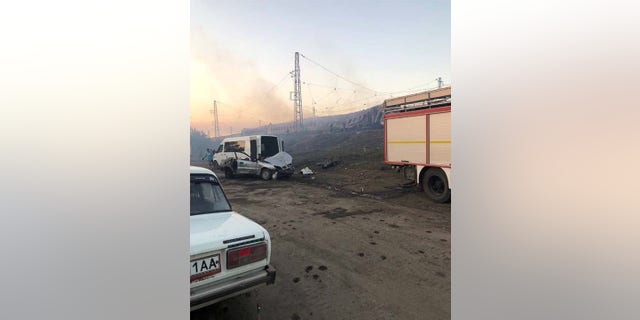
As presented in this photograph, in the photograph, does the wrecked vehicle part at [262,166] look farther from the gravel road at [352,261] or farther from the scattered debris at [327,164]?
the gravel road at [352,261]

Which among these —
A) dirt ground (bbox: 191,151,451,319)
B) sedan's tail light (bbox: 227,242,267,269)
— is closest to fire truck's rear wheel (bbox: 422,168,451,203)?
dirt ground (bbox: 191,151,451,319)

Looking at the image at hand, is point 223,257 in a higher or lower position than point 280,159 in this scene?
lower

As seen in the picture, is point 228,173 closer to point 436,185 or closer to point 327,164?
point 327,164

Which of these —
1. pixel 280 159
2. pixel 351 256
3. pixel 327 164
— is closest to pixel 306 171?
pixel 327 164

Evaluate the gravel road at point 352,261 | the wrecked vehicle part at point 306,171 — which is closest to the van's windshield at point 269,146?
the wrecked vehicle part at point 306,171

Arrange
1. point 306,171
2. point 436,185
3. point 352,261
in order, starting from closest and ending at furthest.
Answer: point 352,261, point 436,185, point 306,171

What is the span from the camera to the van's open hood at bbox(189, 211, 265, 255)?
1343mm

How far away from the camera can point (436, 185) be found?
14.2 ft

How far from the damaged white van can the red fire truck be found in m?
2.65
